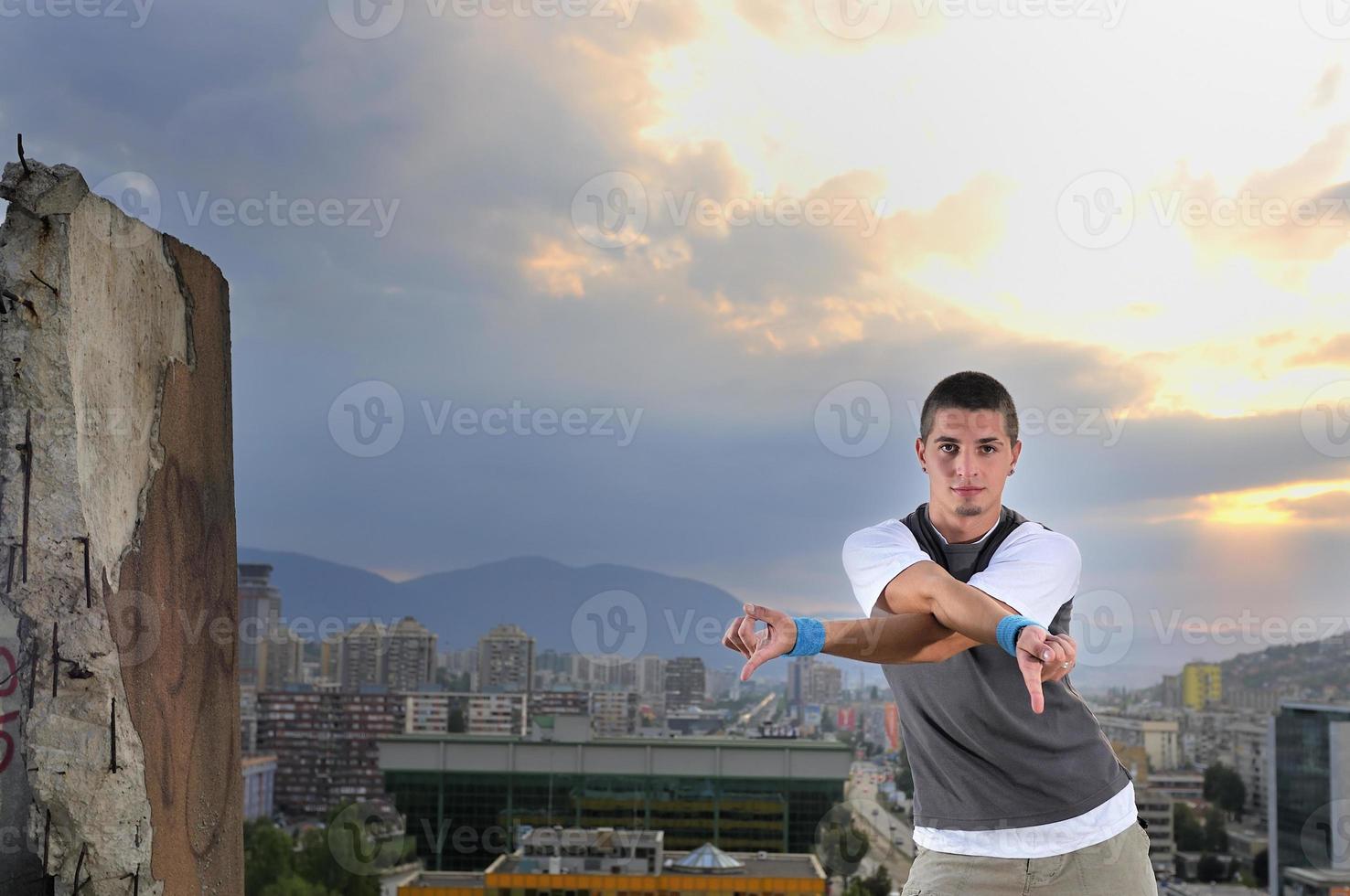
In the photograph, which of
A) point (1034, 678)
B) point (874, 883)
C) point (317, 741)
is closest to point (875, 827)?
point (874, 883)

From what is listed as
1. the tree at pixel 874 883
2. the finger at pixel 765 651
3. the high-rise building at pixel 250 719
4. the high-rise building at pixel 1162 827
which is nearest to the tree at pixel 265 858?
the tree at pixel 874 883

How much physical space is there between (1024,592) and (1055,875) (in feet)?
2.49

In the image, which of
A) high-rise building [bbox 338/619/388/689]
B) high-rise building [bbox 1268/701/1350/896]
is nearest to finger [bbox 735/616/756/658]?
high-rise building [bbox 1268/701/1350/896]

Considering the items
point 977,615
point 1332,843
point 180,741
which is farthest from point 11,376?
point 1332,843

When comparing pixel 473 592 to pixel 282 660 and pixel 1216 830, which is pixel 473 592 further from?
pixel 1216 830

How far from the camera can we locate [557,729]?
121 ft

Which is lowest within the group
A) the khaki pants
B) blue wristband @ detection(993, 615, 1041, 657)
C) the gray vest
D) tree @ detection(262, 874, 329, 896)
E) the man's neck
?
→ tree @ detection(262, 874, 329, 896)

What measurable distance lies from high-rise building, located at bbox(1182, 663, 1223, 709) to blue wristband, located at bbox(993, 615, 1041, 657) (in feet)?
178

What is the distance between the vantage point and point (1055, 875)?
281 cm

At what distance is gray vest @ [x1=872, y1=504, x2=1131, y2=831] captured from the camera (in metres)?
2.80

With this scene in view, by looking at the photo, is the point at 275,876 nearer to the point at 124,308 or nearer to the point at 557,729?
the point at 557,729

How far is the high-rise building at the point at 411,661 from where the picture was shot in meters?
60.3

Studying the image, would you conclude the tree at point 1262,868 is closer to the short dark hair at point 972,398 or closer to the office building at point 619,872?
the office building at point 619,872

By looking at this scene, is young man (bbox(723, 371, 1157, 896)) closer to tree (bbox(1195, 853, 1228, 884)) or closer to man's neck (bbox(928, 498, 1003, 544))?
man's neck (bbox(928, 498, 1003, 544))
